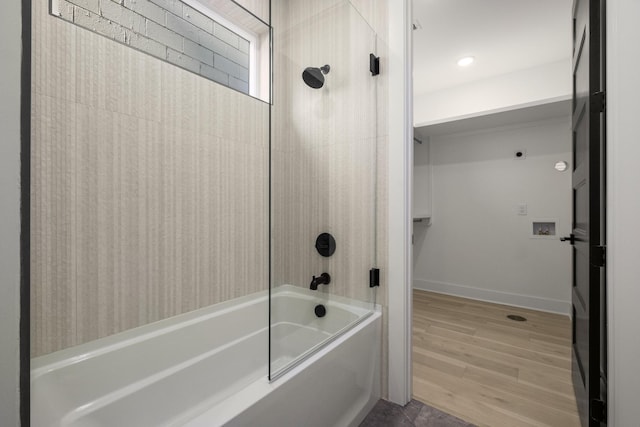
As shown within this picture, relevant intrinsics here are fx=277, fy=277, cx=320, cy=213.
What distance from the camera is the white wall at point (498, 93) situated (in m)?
2.61

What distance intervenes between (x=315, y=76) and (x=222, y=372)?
61.9 inches

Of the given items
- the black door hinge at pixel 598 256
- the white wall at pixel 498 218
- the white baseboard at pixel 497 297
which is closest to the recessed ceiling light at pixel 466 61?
the white wall at pixel 498 218

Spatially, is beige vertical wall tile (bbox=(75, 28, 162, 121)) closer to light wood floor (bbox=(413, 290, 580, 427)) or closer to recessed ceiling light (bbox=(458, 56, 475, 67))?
light wood floor (bbox=(413, 290, 580, 427))

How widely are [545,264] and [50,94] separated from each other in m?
3.89

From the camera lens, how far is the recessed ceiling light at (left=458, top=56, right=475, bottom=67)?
2.60 meters

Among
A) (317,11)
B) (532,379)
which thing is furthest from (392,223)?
(532,379)

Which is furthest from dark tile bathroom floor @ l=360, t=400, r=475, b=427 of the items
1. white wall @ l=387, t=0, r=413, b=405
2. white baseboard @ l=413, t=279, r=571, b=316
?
white baseboard @ l=413, t=279, r=571, b=316

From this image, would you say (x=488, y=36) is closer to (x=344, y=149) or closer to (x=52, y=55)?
(x=344, y=149)

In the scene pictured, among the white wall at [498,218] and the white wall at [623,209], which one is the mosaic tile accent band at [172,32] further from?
the white wall at [498,218]

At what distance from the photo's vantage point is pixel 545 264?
9.36 ft

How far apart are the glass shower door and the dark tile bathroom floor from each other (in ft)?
1.57

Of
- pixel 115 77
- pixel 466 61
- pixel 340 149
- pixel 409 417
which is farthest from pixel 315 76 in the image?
pixel 466 61

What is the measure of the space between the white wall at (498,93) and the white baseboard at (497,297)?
76.9 inches

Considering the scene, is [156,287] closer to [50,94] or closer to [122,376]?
[122,376]
